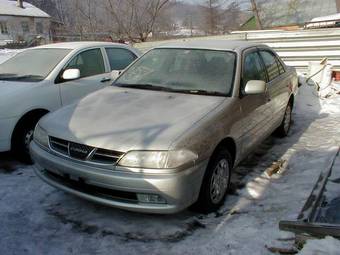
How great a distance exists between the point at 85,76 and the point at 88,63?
253mm

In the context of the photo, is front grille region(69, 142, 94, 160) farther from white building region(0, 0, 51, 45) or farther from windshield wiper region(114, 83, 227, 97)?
white building region(0, 0, 51, 45)

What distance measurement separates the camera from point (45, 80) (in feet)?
17.2

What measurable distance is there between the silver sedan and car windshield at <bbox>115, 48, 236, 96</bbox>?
12mm

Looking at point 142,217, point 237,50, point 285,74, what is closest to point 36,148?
point 142,217

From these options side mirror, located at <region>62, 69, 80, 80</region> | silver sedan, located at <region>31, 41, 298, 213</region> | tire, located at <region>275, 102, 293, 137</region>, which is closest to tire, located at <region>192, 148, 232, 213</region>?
silver sedan, located at <region>31, 41, 298, 213</region>

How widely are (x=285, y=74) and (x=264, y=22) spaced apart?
28.0m

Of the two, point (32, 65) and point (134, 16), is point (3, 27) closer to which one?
point (134, 16)

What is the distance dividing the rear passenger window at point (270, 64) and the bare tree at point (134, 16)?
1106 cm

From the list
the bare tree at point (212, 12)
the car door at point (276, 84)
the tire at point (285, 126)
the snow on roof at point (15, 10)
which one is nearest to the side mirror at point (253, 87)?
the car door at point (276, 84)

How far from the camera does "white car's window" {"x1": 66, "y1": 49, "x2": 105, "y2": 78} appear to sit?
18.9 ft

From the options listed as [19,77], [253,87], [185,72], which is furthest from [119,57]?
[253,87]

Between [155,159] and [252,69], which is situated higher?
[252,69]

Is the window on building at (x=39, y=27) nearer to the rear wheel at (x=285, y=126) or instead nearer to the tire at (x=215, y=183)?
the rear wheel at (x=285, y=126)

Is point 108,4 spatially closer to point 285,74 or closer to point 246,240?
point 285,74
